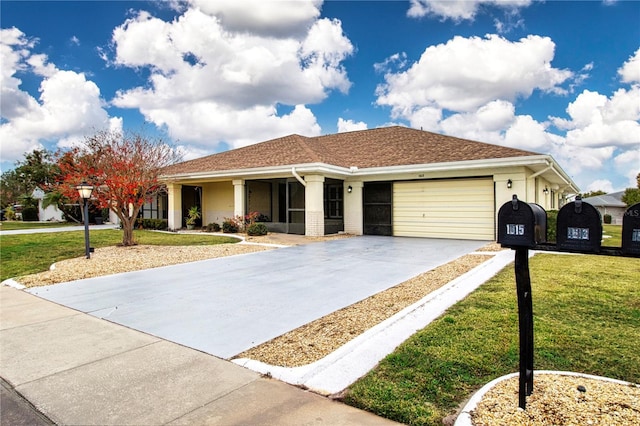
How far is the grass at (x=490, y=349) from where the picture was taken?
105 inches

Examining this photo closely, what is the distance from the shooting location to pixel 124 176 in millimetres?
11945

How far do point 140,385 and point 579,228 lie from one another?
3.47 m

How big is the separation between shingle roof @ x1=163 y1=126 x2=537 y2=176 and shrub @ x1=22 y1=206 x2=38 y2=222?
17.8 meters

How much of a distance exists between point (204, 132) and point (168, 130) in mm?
4284

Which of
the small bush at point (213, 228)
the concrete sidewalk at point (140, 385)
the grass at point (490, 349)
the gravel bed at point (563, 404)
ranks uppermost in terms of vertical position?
the small bush at point (213, 228)

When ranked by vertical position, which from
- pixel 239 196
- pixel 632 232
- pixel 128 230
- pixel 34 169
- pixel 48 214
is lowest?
pixel 128 230

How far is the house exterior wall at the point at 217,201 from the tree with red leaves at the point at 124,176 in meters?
5.55

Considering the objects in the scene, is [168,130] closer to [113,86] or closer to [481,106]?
[113,86]

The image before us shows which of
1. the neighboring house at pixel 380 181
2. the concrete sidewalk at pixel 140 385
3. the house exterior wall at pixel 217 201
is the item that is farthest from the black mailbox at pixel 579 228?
the house exterior wall at pixel 217 201

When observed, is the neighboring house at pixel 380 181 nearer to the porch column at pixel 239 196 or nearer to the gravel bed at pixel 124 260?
the porch column at pixel 239 196

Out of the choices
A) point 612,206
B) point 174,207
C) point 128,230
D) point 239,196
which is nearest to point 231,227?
point 239,196

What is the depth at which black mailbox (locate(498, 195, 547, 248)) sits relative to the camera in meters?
2.44

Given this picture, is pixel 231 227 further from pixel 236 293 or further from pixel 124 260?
pixel 236 293

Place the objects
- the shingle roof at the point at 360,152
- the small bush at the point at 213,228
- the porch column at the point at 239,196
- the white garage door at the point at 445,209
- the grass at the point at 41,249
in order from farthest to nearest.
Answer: the small bush at the point at 213,228 < the porch column at the point at 239,196 < the shingle roof at the point at 360,152 < the white garage door at the point at 445,209 < the grass at the point at 41,249
